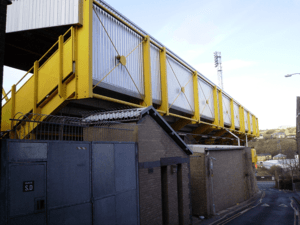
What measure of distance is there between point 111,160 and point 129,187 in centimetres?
167

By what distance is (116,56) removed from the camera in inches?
527

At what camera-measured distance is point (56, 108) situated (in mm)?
11414

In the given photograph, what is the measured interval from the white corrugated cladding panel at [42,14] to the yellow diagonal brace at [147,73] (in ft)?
17.8

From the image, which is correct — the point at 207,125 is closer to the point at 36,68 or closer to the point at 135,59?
the point at 135,59

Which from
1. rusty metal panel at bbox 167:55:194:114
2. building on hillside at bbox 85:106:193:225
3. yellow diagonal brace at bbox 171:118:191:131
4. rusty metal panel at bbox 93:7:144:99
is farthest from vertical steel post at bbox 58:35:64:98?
yellow diagonal brace at bbox 171:118:191:131

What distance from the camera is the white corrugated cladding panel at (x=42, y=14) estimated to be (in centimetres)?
1145

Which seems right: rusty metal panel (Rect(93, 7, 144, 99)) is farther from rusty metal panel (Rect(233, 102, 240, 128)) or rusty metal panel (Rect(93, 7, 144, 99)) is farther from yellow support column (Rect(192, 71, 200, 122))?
rusty metal panel (Rect(233, 102, 240, 128))

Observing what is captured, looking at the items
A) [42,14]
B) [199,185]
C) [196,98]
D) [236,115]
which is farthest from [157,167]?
[236,115]

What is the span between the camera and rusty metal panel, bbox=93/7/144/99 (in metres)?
12.1

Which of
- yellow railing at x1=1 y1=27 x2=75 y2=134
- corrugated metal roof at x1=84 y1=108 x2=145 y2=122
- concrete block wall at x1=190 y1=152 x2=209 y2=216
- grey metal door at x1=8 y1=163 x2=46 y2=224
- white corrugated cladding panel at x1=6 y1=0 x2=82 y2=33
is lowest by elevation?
concrete block wall at x1=190 y1=152 x2=209 y2=216

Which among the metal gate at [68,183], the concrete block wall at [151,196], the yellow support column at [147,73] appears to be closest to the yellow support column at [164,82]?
the yellow support column at [147,73]

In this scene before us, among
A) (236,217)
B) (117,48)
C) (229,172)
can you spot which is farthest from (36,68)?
(229,172)

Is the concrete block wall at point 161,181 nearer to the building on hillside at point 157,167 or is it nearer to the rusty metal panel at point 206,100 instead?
the building on hillside at point 157,167

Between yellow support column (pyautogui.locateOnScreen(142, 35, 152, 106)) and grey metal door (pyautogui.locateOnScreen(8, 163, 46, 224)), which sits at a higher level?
yellow support column (pyautogui.locateOnScreen(142, 35, 152, 106))
